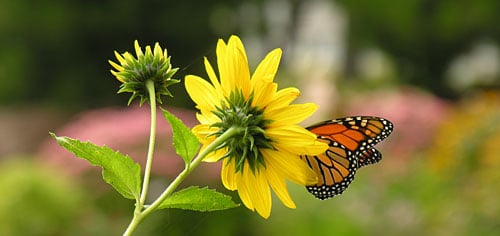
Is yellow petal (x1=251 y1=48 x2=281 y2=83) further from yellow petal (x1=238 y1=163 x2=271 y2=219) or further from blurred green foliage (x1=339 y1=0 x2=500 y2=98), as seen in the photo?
blurred green foliage (x1=339 y1=0 x2=500 y2=98)

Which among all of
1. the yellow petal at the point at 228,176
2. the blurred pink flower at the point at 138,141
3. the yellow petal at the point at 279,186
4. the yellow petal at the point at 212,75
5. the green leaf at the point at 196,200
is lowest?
the blurred pink flower at the point at 138,141

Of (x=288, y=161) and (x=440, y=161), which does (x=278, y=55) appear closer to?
(x=288, y=161)

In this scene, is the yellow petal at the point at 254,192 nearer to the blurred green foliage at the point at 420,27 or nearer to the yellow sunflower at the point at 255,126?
the yellow sunflower at the point at 255,126

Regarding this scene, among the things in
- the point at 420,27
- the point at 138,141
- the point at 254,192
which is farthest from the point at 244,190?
the point at 420,27

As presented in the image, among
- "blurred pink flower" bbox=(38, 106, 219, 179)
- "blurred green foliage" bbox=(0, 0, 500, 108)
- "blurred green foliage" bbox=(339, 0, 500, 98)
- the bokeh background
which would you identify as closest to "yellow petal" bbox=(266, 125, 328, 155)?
the bokeh background

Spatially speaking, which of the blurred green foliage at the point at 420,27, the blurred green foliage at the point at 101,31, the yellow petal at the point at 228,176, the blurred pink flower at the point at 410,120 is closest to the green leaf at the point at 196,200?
the yellow petal at the point at 228,176

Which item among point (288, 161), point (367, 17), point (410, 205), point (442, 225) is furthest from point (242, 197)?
point (367, 17)
